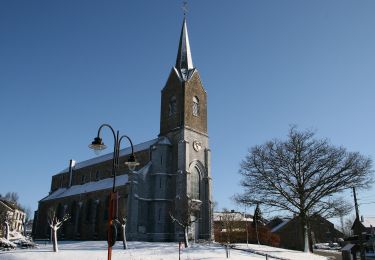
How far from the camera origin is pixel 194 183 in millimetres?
46562

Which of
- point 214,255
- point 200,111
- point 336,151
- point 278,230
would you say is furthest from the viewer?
point 278,230

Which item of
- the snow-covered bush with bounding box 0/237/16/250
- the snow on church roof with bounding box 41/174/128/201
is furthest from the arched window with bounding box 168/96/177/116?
the snow-covered bush with bounding box 0/237/16/250

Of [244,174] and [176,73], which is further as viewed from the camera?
[176,73]

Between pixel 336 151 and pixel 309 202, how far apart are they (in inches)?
223

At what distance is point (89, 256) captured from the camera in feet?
86.9

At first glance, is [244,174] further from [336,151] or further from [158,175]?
[158,175]

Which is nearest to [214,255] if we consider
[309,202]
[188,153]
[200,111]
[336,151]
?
[309,202]

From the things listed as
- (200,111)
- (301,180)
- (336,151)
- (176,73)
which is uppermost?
(176,73)

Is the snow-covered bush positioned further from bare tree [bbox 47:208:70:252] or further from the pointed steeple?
the pointed steeple

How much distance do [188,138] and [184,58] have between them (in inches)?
565

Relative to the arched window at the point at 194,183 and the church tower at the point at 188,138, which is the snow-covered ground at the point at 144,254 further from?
the arched window at the point at 194,183

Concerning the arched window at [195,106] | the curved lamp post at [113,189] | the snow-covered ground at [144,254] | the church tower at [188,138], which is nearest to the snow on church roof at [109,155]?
the church tower at [188,138]

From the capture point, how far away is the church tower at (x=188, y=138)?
44.5 m

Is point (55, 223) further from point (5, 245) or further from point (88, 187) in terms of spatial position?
point (5, 245)
